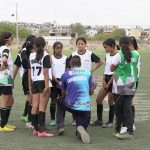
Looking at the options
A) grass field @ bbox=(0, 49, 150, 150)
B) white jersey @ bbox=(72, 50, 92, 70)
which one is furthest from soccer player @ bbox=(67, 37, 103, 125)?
grass field @ bbox=(0, 49, 150, 150)

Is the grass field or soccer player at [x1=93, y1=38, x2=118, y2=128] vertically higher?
soccer player at [x1=93, y1=38, x2=118, y2=128]

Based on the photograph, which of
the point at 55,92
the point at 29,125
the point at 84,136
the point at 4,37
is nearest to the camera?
the point at 84,136

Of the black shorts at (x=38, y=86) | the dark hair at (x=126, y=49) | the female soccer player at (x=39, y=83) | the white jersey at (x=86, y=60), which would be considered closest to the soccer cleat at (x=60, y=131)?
the female soccer player at (x=39, y=83)

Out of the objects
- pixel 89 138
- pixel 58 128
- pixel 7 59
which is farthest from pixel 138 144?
pixel 7 59

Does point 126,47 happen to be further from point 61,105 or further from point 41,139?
point 41,139

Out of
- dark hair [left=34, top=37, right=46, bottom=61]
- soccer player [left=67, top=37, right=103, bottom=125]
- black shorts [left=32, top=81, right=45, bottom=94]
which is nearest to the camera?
dark hair [left=34, top=37, right=46, bottom=61]

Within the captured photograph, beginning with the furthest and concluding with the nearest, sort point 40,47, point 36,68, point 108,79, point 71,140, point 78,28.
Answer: point 78,28 < point 108,79 < point 36,68 < point 40,47 < point 71,140

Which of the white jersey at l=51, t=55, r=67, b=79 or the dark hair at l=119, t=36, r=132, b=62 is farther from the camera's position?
the white jersey at l=51, t=55, r=67, b=79

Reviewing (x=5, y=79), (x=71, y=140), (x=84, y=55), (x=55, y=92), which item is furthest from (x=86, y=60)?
(x=71, y=140)

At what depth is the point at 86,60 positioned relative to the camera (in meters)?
9.12

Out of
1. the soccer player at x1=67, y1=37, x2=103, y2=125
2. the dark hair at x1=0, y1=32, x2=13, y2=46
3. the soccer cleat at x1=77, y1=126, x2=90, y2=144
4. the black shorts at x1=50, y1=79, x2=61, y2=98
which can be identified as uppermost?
the dark hair at x1=0, y1=32, x2=13, y2=46

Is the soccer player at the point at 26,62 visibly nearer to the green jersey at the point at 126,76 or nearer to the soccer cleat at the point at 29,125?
the soccer cleat at the point at 29,125

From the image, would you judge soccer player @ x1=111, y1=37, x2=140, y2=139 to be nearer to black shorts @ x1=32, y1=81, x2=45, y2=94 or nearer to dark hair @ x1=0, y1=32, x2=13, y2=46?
black shorts @ x1=32, y1=81, x2=45, y2=94

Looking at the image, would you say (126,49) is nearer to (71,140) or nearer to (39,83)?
(39,83)
